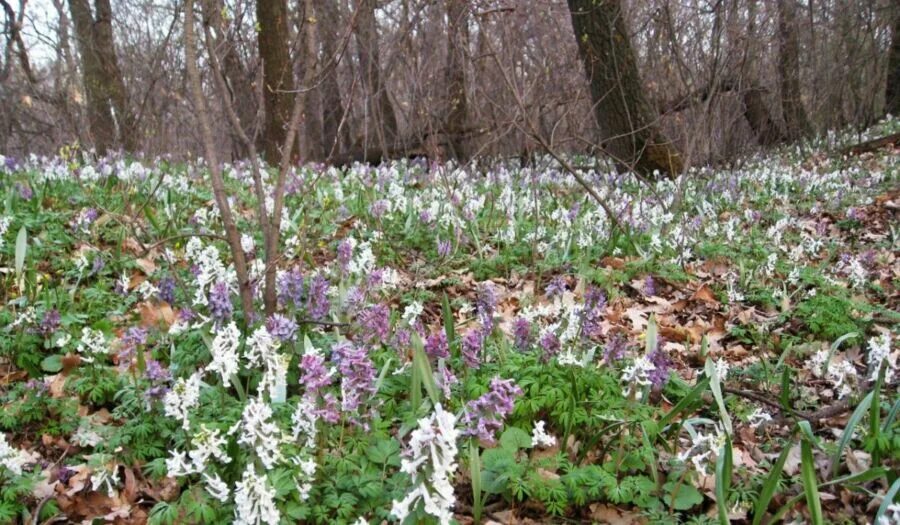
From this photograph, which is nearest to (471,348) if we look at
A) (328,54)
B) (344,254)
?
(344,254)

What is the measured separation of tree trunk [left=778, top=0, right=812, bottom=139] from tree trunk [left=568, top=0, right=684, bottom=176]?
6.69ft

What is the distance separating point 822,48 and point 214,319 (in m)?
11.9

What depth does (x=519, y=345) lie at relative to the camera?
2982 mm

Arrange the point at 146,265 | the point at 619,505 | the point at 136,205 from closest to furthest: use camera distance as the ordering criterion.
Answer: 1. the point at 619,505
2. the point at 146,265
3. the point at 136,205

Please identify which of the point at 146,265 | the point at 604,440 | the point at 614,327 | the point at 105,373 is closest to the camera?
the point at 604,440

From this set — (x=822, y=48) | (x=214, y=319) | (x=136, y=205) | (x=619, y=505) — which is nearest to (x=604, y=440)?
(x=619, y=505)

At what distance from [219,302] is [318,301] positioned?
474mm

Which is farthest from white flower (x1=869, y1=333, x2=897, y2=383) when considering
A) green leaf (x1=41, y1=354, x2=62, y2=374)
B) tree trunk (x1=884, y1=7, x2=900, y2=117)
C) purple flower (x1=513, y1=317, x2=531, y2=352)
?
tree trunk (x1=884, y1=7, x2=900, y2=117)

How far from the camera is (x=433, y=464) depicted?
1.73 m

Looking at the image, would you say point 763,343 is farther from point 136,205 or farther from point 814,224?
point 136,205

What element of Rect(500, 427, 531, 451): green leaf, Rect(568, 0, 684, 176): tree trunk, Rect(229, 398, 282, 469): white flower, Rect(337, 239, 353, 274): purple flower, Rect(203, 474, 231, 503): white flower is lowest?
Rect(500, 427, 531, 451): green leaf

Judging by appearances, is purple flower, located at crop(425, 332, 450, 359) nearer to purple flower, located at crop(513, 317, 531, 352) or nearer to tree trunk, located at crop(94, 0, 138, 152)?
purple flower, located at crop(513, 317, 531, 352)

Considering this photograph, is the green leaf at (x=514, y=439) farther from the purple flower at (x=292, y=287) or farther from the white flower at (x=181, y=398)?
the purple flower at (x=292, y=287)

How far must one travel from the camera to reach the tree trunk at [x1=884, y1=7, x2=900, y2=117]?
13.7m
